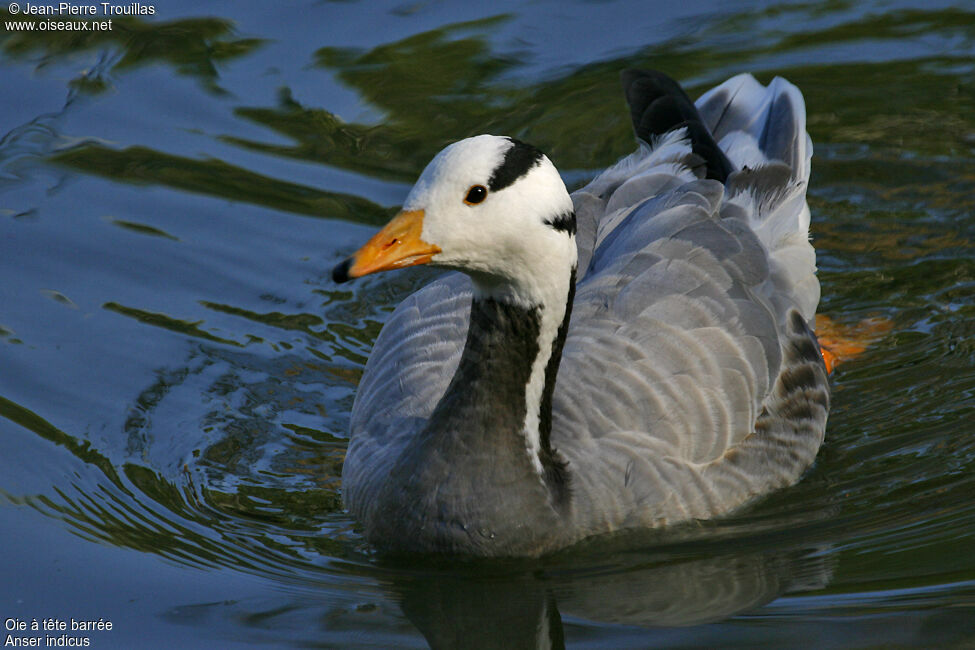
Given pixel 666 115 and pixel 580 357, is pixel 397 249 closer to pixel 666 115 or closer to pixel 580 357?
pixel 580 357

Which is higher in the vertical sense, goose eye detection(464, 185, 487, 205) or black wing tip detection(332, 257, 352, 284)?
goose eye detection(464, 185, 487, 205)

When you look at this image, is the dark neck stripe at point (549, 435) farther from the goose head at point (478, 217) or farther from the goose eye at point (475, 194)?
the goose eye at point (475, 194)

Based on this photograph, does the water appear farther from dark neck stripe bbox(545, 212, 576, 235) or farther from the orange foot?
dark neck stripe bbox(545, 212, 576, 235)

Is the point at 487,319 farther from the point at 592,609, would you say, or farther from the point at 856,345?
the point at 856,345

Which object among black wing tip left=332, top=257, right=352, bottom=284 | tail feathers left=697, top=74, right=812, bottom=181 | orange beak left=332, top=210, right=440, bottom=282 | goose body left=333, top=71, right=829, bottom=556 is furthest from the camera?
tail feathers left=697, top=74, right=812, bottom=181

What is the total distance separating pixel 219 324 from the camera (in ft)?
28.6

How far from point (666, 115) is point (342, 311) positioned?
2.32 m

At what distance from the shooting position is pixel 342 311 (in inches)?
357

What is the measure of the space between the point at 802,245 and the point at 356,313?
2.75 m

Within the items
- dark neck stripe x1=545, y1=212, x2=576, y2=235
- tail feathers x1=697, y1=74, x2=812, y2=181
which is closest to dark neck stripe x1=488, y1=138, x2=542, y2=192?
dark neck stripe x1=545, y1=212, x2=576, y2=235

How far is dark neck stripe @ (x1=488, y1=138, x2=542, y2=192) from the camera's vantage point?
572 centimetres

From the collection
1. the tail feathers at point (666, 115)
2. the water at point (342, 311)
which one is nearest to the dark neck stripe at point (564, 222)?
the water at point (342, 311)

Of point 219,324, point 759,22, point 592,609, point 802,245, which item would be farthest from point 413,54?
point 592,609

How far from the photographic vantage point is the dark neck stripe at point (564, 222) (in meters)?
5.88
